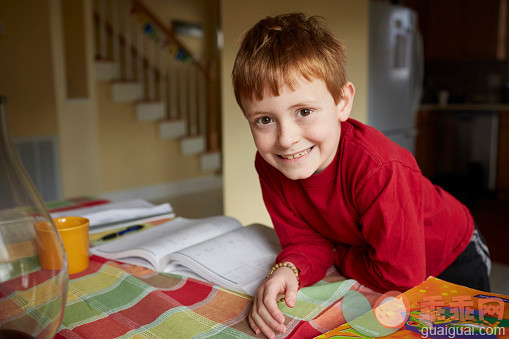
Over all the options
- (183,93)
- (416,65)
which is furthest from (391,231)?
(183,93)

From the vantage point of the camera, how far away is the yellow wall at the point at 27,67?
3.49 m

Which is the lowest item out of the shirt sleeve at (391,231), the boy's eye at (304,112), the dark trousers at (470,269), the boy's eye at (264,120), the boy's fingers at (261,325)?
the dark trousers at (470,269)

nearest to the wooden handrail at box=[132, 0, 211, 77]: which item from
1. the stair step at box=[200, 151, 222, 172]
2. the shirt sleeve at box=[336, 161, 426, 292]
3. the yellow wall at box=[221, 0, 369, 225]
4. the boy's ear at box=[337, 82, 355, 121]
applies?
the stair step at box=[200, 151, 222, 172]

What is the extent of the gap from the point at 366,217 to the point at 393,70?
2.99m

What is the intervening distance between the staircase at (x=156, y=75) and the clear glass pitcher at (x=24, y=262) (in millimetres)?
4100

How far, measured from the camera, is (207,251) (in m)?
0.85

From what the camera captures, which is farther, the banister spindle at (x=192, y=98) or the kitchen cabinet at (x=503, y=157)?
the banister spindle at (x=192, y=98)

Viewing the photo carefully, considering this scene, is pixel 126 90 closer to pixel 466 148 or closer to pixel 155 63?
pixel 155 63

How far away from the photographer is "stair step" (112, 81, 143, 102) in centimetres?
439

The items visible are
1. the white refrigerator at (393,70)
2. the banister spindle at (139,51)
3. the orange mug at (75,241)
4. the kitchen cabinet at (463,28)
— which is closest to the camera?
the orange mug at (75,241)

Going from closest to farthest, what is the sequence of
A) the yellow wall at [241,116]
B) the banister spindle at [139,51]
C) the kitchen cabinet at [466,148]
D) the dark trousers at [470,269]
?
the dark trousers at [470,269] → the yellow wall at [241,116] → the kitchen cabinet at [466,148] → the banister spindle at [139,51]

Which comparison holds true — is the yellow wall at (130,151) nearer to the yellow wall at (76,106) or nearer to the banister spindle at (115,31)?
the yellow wall at (76,106)

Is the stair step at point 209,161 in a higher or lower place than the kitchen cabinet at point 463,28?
lower

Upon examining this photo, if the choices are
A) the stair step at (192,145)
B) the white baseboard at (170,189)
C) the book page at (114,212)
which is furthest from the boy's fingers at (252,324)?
the stair step at (192,145)
